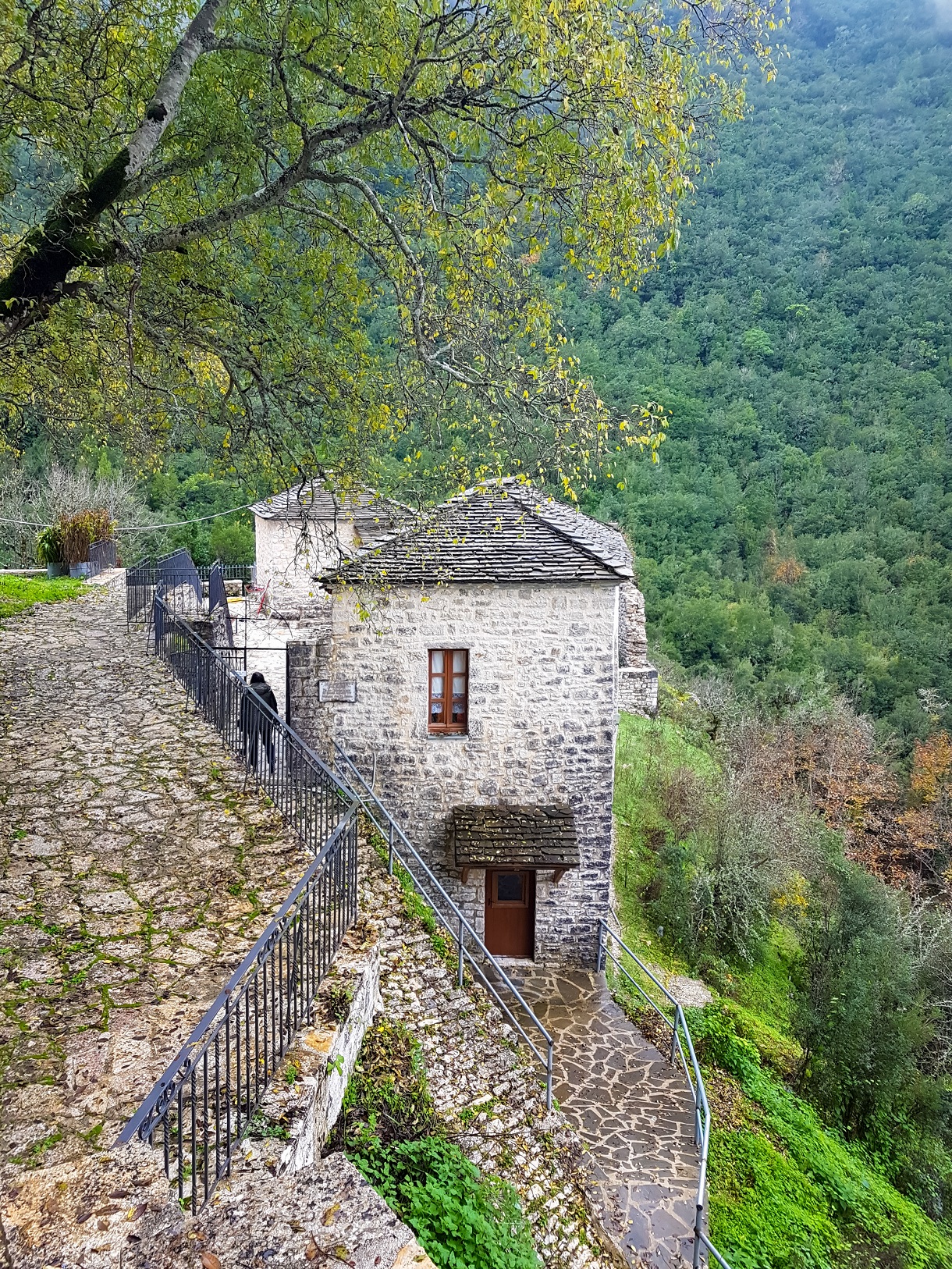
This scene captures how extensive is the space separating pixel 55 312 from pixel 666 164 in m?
6.27

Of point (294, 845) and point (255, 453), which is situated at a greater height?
point (255, 453)

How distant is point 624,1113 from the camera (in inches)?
377

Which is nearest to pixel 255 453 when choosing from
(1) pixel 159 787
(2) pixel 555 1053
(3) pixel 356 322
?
(3) pixel 356 322

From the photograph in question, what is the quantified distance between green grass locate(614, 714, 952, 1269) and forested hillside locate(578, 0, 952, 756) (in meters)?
23.0

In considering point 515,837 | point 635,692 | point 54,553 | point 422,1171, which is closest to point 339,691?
point 515,837

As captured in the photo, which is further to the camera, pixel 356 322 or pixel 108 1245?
pixel 356 322

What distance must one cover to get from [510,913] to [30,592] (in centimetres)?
1394

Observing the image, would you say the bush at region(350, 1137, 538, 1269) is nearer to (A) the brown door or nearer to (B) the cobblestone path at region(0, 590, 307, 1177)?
(B) the cobblestone path at region(0, 590, 307, 1177)

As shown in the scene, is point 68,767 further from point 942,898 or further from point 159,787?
point 942,898

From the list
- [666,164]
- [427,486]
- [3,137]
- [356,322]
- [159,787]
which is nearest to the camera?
[666,164]

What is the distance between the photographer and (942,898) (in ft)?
84.1

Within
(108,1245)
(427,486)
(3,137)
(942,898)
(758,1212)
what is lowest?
(942,898)

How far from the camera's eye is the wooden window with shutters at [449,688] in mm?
11883

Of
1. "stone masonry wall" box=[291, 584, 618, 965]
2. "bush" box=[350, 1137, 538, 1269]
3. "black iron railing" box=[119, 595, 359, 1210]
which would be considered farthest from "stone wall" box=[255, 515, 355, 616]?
"bush" box=[350, 1137, 538, 1269]
